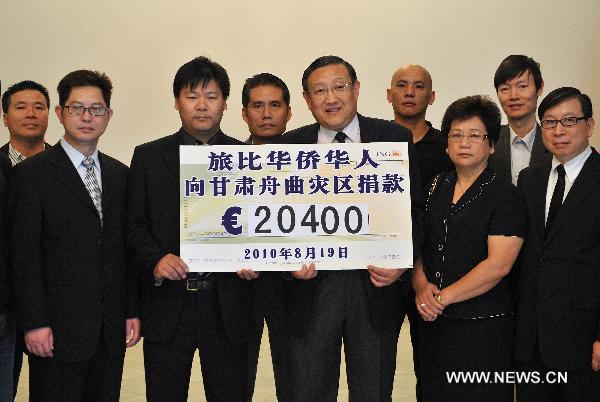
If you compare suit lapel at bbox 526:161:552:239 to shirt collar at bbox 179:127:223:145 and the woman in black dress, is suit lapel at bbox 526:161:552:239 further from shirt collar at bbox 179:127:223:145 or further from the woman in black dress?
shirt collar at bbox 179:127:223:145

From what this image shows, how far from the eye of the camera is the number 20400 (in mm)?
2238

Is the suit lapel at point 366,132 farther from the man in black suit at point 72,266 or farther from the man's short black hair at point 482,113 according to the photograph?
the man in black suit at point 72,266

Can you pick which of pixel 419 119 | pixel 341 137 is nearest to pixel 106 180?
pixel 341 137

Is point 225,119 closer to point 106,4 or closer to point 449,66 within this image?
point 106,4

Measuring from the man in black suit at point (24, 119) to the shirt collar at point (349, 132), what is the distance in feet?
5.61

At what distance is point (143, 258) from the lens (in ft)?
7.19

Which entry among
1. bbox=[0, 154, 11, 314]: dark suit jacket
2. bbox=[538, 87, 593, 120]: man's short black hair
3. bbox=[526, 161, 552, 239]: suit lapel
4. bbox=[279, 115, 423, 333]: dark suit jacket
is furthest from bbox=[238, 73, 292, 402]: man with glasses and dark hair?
bbox=[538, 87, 593, 120]: man's short black hair

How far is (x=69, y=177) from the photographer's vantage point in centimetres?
224

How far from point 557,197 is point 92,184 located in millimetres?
1599

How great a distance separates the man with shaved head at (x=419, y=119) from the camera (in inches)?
117

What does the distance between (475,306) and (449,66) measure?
11.3ft

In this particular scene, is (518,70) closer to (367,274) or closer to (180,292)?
(367,274)

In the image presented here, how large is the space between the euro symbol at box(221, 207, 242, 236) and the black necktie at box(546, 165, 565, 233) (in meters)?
1.05

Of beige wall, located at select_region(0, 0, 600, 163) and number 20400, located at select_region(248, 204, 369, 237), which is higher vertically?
beige wall, located at select_region(0, 0, 600, 163)
